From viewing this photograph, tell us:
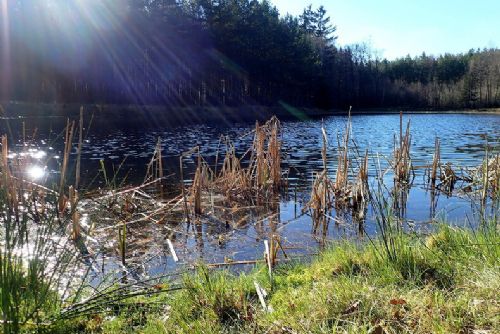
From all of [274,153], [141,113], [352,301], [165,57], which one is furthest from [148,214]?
[165,57]

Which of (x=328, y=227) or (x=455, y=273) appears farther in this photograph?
(x=328, y=227)

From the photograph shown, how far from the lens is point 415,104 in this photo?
86812 mm

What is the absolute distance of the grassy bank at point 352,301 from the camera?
10.3 ft

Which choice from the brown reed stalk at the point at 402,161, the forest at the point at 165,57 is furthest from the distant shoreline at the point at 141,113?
the brown reed stalk at the point at 402,161

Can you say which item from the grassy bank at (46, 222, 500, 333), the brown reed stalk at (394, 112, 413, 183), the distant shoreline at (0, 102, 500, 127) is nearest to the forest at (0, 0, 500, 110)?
the distant shoreline at (0, 102, 500, 127)

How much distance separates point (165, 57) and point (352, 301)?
176 ft

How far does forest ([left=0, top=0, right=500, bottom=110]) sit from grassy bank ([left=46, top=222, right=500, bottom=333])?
4534 cm

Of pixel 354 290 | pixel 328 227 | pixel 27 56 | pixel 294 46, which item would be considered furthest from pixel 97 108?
pixel 354 290

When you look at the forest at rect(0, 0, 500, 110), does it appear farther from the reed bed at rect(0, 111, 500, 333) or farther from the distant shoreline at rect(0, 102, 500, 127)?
the reed bed at rect(0, 111, 500, 333)

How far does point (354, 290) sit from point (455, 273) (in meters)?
1.05

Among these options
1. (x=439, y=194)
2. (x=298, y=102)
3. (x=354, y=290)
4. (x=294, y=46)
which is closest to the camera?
(x=354, y=290)

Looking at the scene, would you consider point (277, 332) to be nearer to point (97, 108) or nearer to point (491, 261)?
point (491, 261)

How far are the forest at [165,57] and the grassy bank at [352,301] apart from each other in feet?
149

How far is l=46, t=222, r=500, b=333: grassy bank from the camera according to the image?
3129 millimetres
